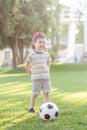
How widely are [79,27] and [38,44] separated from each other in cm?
5422

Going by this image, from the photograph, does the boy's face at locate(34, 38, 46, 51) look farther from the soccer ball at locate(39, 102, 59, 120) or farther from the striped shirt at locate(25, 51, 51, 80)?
the soccer ball at locate(39, 102, 59, 120)

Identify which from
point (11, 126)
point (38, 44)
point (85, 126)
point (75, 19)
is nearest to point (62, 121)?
point (85, 126)

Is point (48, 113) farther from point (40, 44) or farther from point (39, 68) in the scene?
point (40, 44)

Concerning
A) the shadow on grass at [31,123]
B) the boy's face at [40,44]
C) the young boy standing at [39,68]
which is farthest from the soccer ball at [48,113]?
the boy's face at [40,44]

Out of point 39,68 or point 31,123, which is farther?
point 39,68

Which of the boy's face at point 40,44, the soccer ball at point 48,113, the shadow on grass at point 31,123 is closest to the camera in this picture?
the shadow on grass at point 31,123

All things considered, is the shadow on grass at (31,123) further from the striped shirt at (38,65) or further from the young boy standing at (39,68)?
the striped shirt at (38,65)

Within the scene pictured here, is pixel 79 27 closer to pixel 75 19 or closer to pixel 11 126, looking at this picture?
pixel 75 19

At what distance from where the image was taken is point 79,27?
58.9 m

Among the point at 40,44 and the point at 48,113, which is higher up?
the point at 40,44

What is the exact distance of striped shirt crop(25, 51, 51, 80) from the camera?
5516 mm

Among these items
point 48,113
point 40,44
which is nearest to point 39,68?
point 40,44

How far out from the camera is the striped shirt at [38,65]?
5.52m

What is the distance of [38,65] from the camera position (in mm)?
5539
